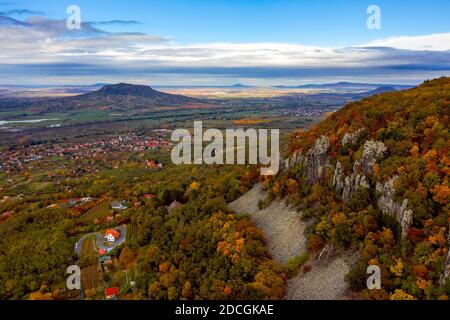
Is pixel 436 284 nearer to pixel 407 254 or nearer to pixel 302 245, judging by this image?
pixel 407 254

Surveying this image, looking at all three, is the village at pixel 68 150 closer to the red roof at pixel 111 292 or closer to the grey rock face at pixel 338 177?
the red roof at pixel 111 292

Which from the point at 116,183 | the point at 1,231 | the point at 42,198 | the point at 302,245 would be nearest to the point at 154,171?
the point at 116,183

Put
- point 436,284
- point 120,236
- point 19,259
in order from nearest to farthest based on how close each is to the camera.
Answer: point 436,284
point 19,259
point 120,236

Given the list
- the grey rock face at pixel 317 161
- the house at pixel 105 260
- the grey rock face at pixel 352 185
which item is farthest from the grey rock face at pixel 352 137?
the house at pixel 105 260

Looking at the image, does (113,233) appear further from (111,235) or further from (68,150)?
(68,150)

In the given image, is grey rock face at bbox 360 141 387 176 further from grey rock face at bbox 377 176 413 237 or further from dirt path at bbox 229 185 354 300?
dirt path at bbox 229 185 354 300

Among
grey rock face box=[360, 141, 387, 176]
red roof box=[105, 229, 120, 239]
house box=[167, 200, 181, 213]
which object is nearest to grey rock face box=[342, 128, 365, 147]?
grey rock face box=[360, 141, 387, 176]
